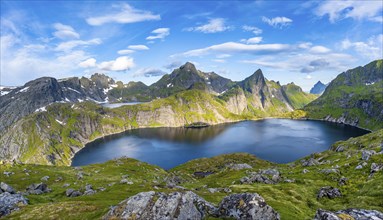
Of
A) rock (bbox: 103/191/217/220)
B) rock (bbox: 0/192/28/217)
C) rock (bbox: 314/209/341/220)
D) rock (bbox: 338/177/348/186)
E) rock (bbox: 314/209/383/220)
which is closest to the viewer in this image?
rock (bbox: 314/209/341/220)

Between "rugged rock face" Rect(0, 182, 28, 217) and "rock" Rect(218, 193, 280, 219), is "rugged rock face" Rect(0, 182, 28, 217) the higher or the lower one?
the lower one

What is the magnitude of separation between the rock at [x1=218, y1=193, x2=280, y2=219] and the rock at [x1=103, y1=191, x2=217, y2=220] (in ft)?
11.4

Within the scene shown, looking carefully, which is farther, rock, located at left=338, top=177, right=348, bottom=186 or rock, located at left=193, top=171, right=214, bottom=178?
rock, located at left=193, top=171, right=214, bottom=178

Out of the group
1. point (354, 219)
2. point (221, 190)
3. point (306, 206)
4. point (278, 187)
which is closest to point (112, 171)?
point (221, 190)

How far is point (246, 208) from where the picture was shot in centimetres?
3844

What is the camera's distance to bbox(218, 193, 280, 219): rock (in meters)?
37.6

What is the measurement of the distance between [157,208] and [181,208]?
3.30 m

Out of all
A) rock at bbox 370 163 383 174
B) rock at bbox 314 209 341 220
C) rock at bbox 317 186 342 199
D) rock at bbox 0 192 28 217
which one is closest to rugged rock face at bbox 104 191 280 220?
rock at bbox 314 209 341 220

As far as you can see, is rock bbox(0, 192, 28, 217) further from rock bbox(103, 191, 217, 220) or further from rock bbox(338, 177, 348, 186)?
rock bbox(338, 177, 348, 186)

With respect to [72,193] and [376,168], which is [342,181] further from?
[72,193]

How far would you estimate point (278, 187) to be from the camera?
79875 mm

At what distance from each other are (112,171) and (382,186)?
123 m

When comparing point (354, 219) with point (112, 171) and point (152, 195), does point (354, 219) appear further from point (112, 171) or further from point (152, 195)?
point (112, 171)

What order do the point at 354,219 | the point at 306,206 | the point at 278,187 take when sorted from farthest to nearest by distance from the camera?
1. the point at 278,187
2. the point at 306,206
3. the point at 354,219
